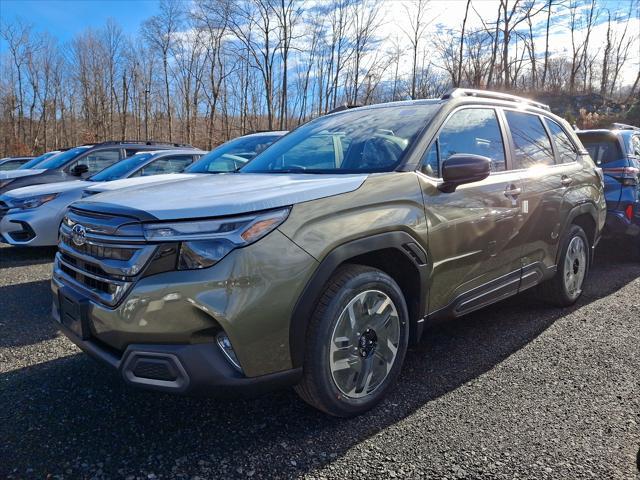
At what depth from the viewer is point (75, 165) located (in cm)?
773

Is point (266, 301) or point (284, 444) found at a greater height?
point (266, 301)

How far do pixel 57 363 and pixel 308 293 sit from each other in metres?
2.09

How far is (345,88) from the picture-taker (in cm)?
3719

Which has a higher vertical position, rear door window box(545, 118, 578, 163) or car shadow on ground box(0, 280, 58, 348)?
rear door window box(545, 118, 578, 163)

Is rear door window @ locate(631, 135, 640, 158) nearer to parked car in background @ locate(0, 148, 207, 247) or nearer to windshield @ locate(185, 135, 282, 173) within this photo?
windshield @ locate(185, 135, 282, 173)

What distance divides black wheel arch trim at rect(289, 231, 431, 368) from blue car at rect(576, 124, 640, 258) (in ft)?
14.0

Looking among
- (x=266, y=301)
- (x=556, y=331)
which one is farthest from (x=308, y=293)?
(x=556, y=331)

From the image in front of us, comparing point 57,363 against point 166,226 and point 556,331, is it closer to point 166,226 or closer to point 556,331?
point 166,226

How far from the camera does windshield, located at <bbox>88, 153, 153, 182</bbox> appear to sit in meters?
Result: 6.88

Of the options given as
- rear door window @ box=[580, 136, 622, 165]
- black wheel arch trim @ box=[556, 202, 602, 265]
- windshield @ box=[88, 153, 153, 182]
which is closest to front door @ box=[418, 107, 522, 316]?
black wheel arch trim @ box=[556, 202, 602, 265]

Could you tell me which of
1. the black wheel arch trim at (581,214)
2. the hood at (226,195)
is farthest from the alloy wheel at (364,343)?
the black wheel arch trim at (581,214)

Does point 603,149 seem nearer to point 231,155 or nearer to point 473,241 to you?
point 473,241

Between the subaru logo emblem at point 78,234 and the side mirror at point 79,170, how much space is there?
5.96 metres

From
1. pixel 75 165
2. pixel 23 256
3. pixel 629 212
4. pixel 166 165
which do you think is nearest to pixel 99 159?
pixel 75 165
